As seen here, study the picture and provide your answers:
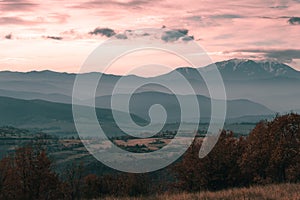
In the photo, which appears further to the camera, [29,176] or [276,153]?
[276,153]

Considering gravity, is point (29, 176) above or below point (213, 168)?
above

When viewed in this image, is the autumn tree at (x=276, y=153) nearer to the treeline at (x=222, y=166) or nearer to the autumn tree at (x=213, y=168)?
the treeline at (x=222, y=166)

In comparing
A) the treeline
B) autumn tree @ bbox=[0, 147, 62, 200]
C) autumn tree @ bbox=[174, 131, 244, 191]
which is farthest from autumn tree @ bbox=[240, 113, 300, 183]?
autumn tree @ bbox=[0, 147, 62, 200]

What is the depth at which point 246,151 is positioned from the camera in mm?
58969

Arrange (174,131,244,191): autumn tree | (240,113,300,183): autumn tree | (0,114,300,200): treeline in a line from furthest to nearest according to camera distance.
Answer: (174,131,244,191): autumn tree < (240,113,300,183): autumn tree < (0,114,300,200): treeline

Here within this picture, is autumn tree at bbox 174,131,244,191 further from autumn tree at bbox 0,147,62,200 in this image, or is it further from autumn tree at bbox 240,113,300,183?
autumn tree at bbox 0,147,62,200

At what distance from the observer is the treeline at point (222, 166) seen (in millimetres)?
49406

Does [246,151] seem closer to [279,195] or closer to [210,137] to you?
[210,137]

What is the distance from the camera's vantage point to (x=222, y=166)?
190ft

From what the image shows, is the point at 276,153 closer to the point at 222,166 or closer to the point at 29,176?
the point at 222,166

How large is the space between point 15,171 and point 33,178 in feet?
7.82

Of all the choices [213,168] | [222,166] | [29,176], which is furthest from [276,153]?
[29,176]

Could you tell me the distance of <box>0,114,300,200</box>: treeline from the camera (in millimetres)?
49406

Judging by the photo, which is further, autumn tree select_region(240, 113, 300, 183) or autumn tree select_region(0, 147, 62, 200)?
autumn tree select_region(240, 113, 300, 183)
